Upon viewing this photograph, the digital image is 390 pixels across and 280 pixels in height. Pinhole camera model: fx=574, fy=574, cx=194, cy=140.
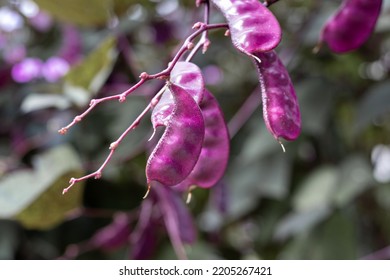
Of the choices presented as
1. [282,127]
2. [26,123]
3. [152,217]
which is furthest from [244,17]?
[26,123]

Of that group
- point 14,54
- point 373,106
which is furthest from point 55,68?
point 373,106

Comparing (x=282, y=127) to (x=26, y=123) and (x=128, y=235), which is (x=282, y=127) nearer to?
(x=128, y=235)

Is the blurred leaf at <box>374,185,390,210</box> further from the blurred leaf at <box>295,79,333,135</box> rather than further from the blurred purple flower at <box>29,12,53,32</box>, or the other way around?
the blurred purple flower at <box>29,12,53,32</box>

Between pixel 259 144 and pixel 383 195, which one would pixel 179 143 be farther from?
pixel 383 195

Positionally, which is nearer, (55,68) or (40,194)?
(40,194)

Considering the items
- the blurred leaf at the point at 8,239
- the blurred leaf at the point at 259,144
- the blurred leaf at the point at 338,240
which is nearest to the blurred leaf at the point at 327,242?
the blurred leaf at the point at 338,240
